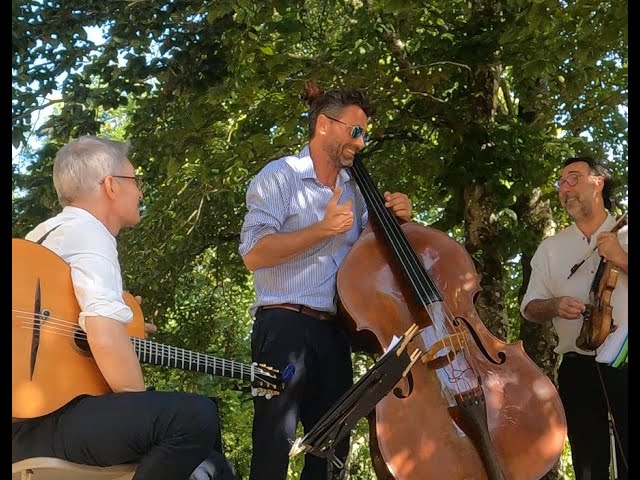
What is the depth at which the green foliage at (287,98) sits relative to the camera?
4762 mm

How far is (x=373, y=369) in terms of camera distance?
2131 millimetres

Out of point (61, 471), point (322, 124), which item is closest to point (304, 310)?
point (322, 124)

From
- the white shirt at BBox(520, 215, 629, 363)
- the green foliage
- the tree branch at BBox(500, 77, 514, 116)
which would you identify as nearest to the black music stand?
the white shirt at BBox(520, 215, 629, 363)

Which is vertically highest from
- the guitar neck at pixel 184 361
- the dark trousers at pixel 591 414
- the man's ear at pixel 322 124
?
the man's ear at pixel 322 124

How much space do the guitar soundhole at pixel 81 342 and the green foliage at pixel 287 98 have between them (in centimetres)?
239

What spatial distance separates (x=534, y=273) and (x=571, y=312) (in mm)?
525

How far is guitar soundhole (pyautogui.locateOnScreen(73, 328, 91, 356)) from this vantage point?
7.64 feet

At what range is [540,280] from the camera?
3.88 metres

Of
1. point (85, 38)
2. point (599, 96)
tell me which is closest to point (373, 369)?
point (85, 38)

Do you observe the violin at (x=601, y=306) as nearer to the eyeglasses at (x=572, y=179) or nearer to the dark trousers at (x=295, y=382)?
the eyeglasses at (x=572, y=179)

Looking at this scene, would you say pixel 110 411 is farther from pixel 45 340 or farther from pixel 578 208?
pixel 578 208

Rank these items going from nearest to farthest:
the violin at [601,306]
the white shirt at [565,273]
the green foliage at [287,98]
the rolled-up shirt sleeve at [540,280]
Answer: the violin at [601,306], the white shirt at [565,273], the rolled-up shirt sleeve at [540,280], the green foliage at [287,98]

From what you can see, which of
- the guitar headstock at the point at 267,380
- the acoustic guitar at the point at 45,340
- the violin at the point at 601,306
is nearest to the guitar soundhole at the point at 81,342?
the acoustic guitar at the point at 45,340

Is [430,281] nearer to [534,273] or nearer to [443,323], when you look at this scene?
[443,323]
